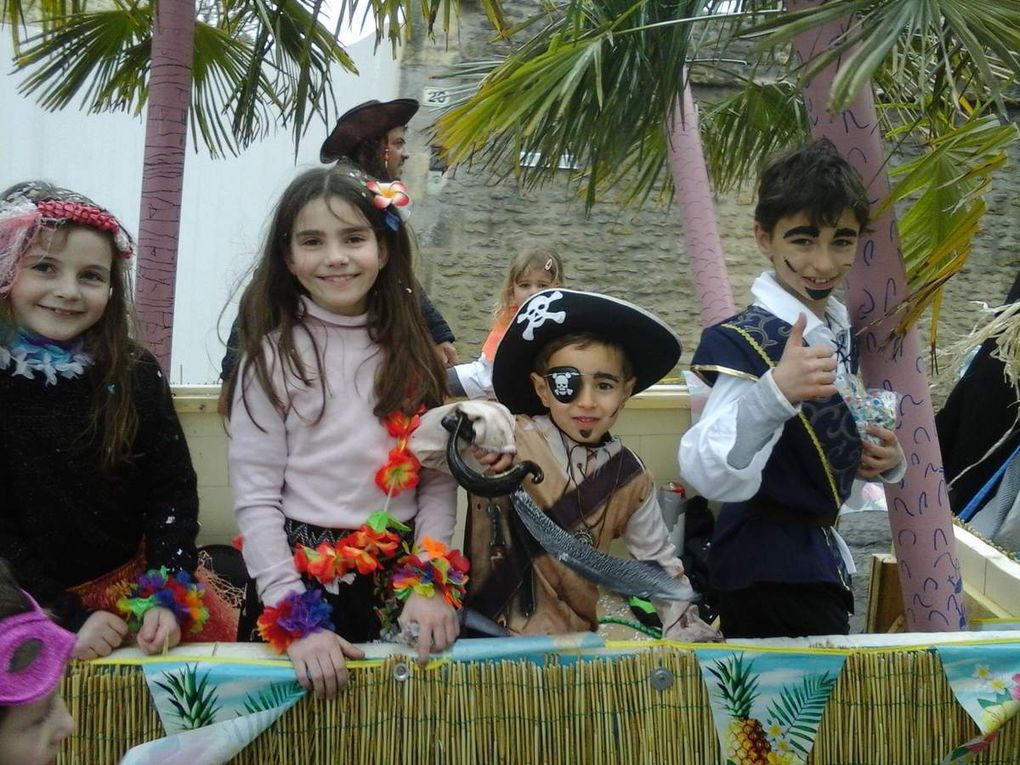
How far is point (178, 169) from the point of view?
3.62 meters

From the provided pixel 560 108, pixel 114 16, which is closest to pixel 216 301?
pixel 114 16

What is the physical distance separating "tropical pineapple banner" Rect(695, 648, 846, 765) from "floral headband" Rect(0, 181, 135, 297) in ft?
4.67

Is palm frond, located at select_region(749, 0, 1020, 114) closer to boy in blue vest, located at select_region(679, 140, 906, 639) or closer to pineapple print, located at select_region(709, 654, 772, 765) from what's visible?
boy in blue vest, located at select_region(679, 140, 906, 639)

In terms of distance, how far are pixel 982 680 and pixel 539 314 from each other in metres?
1.09

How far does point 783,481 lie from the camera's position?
208cm

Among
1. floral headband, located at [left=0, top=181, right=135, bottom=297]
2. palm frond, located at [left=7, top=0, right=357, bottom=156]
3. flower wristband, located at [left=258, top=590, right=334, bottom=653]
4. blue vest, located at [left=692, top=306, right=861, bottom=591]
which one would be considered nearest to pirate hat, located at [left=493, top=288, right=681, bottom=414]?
blue vest, located at [left=692, top=306, right=861, bottom=591]

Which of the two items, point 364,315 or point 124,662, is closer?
point 124,662

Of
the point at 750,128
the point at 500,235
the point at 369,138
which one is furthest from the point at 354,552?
the point at 500,235

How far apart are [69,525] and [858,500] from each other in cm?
→ 209

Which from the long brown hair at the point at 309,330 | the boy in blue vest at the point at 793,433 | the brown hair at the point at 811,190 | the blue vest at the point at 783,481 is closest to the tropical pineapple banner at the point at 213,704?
the long brown hair at the point at 309,330

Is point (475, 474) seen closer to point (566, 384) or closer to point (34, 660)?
point (566, 384)

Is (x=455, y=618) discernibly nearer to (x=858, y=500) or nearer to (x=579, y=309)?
(x=579, y=309)

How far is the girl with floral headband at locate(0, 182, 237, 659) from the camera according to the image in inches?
75.0

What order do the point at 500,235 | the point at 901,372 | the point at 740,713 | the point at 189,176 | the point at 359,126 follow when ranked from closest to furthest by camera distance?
the point at 740,713, the point at 901,372, the point at 359,126, the point at 189,176, the point at 500,235
